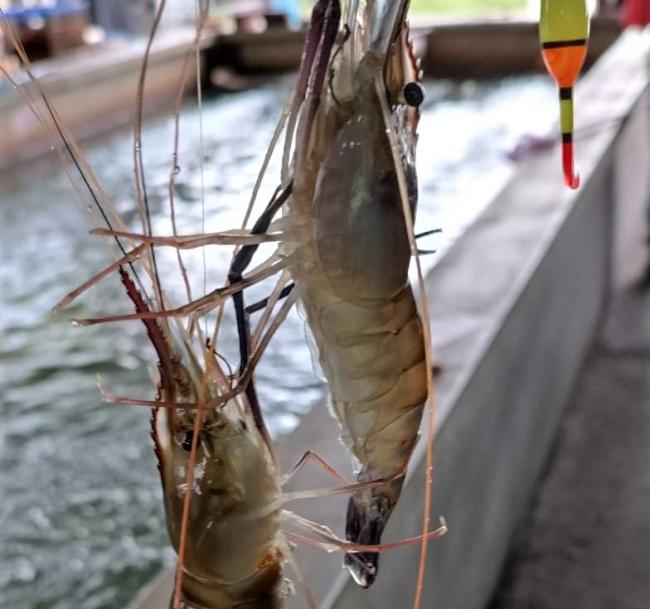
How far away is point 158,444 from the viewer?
68cm

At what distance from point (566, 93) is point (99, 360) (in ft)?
8.93

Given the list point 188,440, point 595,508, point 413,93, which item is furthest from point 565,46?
point 595,508

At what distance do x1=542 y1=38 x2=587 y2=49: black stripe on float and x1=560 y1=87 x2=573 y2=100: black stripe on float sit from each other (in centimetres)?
3

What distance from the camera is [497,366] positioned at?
1798 millimetres

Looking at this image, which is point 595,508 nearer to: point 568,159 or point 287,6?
point 568,159

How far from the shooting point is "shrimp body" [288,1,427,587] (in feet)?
1.88

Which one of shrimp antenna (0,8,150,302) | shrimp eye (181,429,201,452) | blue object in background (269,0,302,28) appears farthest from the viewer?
blue object in background (269,0,302,28)

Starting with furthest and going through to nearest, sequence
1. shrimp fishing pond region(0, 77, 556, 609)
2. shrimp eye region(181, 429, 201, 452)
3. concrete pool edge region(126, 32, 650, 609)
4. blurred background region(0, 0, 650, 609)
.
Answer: shrimp fishing pond region(0, 77, 556, 609)
blurred background region(0, 0, 650, 609)
concrete pool edge region(126, 32, 650, 609)
shrimp eye region(181, 429, 201, 452)

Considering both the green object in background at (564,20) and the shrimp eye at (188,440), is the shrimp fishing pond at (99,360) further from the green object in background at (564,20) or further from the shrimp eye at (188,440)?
the green object in background at (564,20)

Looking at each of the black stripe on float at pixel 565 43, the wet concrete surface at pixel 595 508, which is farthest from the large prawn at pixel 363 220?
the wet concrete surface at pixel 595 508

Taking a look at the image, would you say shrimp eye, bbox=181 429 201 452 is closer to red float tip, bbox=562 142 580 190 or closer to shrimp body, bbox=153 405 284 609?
shrimp body, bbox=153 405 284 609

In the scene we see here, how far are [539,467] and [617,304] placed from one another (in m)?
1.14

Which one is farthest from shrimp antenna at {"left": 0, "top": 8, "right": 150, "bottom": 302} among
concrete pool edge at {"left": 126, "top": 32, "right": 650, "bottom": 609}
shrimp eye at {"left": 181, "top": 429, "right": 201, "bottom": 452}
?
concrete pool edge at {"left": 126, "top": 32, "right": 650, "bottom": 609}

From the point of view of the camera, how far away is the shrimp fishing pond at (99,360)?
2.19 m
